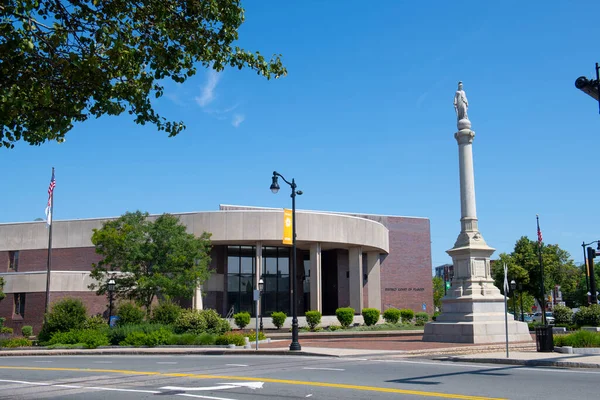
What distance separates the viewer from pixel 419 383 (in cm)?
1280

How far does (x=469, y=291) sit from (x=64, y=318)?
21891 millimetres

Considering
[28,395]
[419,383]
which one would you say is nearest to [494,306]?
[419,383]

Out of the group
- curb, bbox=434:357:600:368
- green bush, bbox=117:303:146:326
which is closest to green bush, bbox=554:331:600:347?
curb, bbox=434:357:600:368

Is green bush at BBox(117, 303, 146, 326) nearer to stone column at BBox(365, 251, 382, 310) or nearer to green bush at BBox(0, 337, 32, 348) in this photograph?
green bush at BBox(0, 337, 32, 348)

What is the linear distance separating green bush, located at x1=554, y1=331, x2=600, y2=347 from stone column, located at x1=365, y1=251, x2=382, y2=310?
38568 mm

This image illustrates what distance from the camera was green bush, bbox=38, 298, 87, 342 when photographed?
32750 millimetres

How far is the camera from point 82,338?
99.1ft

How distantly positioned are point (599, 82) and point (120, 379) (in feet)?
47.0

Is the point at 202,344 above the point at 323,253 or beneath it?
beneath

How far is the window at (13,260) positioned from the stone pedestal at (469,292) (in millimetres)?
40571

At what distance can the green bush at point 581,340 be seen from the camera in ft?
65.8

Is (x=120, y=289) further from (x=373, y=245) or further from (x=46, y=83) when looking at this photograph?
(x=46, y=83)

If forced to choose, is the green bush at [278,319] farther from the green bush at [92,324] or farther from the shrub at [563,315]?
the shrub at [563,315]

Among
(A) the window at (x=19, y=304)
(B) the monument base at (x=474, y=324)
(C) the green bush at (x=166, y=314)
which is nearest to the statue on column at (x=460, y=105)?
(B) the monument base at (x=474, y=324)
